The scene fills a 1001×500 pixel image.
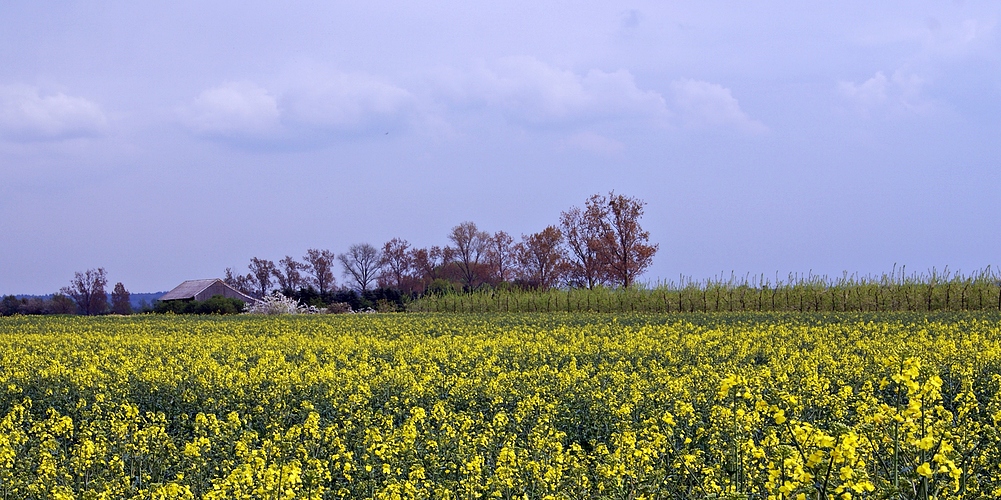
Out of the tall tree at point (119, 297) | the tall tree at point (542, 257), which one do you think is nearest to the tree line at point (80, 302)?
the tall tree at point (119, 297)

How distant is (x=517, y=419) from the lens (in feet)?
25.9

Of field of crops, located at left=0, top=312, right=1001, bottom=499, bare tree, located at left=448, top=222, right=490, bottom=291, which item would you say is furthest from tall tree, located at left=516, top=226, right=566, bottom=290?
field of crops, located at left=0, top=312, right=1001, bottom=499

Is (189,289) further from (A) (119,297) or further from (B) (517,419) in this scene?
(B) (517,419)

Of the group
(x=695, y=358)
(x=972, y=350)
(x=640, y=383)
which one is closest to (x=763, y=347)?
(x=695, y=358)

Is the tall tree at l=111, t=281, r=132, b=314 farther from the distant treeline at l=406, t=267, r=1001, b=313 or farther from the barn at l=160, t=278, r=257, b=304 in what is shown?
the distant treeline at l=406, t=267, r=1001, b=313

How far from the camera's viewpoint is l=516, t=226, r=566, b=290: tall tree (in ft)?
199

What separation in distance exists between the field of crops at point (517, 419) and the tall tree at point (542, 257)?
142ft

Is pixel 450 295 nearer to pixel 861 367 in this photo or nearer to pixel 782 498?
pixel 861 367

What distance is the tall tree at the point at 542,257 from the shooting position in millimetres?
60531

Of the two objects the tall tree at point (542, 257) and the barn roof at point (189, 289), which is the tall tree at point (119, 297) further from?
the tall tree at point (542, 257)

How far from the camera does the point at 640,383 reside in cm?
917

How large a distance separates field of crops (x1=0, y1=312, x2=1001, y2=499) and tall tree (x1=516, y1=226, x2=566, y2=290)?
142 ft

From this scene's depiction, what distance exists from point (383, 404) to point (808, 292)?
90.8 feet

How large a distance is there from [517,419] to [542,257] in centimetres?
5473
